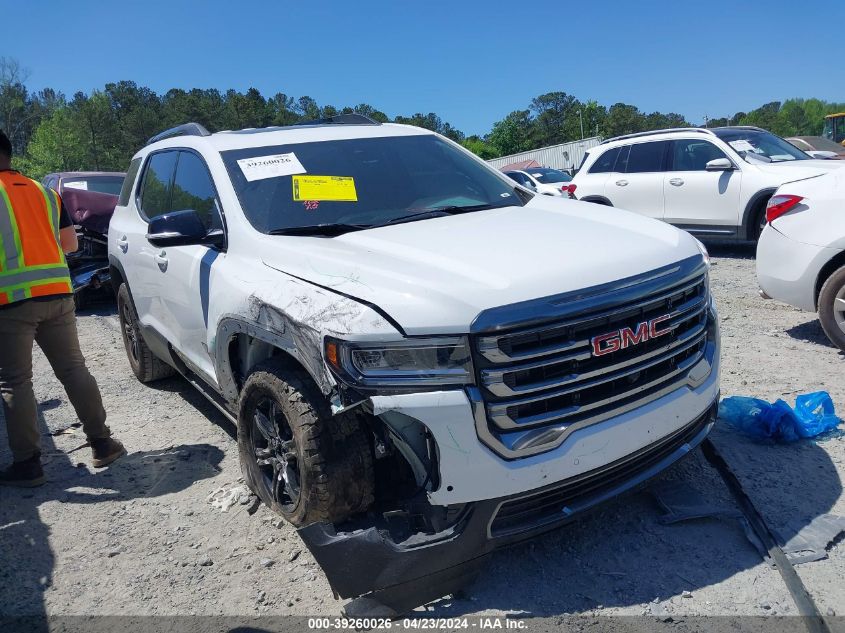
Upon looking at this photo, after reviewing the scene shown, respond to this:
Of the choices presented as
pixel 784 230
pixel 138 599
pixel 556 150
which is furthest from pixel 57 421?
pixel 556 150

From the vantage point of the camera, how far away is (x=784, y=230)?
5152 mm

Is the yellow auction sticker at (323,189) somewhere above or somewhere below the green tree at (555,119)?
below

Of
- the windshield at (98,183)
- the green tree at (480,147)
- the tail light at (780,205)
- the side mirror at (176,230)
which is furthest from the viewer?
the green tree at (480,147)

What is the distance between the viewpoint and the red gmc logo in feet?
8.00

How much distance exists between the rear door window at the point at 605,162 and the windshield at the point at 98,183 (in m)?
7.36

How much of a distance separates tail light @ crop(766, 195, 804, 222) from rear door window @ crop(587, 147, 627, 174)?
573cm

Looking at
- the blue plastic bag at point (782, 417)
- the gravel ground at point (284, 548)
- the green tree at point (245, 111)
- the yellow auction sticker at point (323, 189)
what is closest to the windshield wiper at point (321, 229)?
the yellow auction sticker at point (323, 189)

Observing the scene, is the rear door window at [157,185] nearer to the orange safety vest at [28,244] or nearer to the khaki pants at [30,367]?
the orange safety vest at [28,244]

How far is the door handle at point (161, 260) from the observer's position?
4055mm

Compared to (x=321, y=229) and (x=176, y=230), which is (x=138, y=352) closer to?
(x=176, y=230)

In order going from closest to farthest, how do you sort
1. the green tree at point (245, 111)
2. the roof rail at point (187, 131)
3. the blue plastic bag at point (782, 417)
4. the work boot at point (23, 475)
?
the blue plastic bag at point (782, 417) → the work boot at point (23, 475) → the roof rail at point (187, 131) → the green tree at point (245, 111)

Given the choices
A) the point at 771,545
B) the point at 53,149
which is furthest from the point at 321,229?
the point at 53,149

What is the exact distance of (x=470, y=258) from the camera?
8.58 feet

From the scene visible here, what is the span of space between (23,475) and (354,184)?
2.51m
